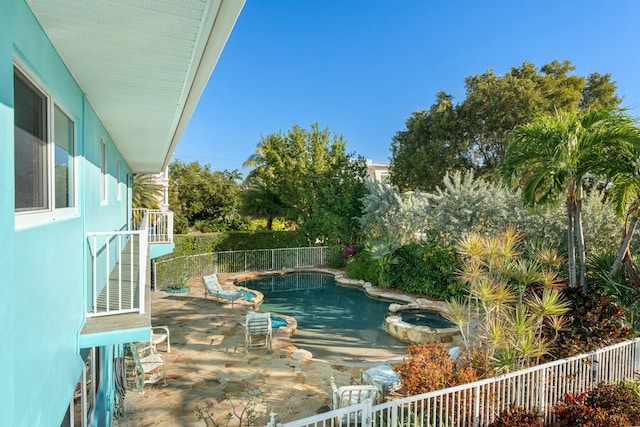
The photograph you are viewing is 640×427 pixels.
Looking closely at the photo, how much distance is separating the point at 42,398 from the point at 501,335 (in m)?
5.85

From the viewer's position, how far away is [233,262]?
19.9 metres

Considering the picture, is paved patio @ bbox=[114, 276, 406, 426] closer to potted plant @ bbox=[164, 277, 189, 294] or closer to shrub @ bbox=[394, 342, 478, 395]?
shrub @ bbox=[394, 342, 478, 395]

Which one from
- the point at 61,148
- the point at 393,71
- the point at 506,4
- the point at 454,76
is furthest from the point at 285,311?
the point at 393,71

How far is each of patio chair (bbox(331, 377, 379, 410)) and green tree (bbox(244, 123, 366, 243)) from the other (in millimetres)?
16013

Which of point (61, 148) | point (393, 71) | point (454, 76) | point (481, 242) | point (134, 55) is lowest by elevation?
point (481, 242)

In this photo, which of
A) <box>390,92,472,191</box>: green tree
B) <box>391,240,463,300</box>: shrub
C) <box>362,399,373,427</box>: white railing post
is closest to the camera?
<box>362,399,373,427</box>: white railing post

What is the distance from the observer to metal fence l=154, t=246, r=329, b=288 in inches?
632

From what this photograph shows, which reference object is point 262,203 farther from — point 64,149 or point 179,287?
point 64,149

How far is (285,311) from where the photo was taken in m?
13.9

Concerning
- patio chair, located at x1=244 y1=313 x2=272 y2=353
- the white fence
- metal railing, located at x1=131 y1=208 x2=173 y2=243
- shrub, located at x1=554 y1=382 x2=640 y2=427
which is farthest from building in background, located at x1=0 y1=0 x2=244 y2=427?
metal railing, located at x1=131 y1=208 x2=173 y2=243

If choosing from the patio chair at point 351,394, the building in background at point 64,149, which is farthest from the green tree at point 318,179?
the building in background at point 64,149

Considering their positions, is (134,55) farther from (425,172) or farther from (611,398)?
(425,172)

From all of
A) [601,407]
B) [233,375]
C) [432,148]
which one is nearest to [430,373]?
[601,407]

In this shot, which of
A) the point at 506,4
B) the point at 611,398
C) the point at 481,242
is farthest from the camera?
the point at 506,4
